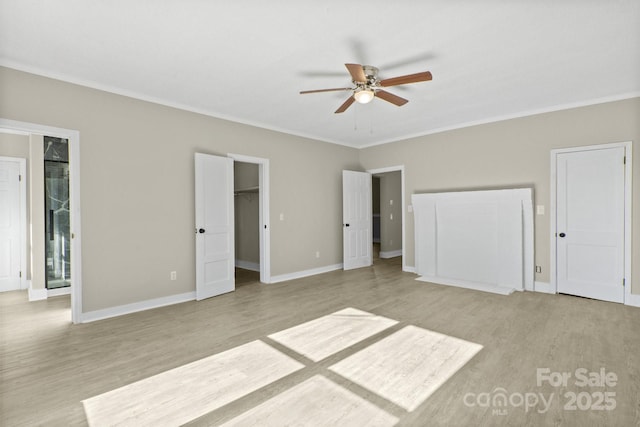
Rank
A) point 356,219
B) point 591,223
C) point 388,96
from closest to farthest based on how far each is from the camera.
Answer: point 388,96
point 591,223
point 356,219

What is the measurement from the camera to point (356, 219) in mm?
6539

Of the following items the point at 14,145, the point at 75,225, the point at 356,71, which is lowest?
the point at 75,225

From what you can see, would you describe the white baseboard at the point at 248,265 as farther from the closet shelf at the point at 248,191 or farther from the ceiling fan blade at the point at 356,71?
the ceiling fan blade at the point at 356,71

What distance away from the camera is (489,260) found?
4934 mm

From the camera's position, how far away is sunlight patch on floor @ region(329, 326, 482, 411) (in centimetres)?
214

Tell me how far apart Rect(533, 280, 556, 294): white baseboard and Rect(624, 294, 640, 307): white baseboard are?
0.74m

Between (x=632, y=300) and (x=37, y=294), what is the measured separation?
8.08m

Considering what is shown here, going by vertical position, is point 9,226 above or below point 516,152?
below

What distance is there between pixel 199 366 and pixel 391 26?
3163mm

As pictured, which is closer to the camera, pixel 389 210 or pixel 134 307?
pixel 134 307

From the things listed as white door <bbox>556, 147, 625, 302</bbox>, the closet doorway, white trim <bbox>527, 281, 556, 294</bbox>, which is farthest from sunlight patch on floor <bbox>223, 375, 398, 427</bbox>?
the closet doorway

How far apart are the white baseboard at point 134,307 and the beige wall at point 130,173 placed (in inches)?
2.2

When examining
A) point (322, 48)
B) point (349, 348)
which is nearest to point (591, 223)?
point (349, 348)

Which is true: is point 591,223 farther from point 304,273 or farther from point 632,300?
point 304,273
